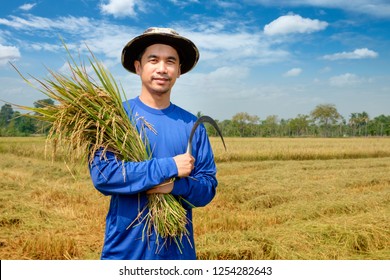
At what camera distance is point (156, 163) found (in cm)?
162

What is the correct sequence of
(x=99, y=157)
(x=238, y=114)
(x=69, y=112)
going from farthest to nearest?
(x=238, y=114), (x=69, y=112), (x=99, y=157)

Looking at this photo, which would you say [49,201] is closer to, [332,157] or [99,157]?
[99,157]

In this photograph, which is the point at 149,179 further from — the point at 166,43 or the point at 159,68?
the point at 166,43

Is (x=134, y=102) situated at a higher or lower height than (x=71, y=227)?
higher

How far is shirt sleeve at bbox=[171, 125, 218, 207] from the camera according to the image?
67.4 inches

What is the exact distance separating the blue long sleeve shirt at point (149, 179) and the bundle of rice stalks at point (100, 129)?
0.04 meters

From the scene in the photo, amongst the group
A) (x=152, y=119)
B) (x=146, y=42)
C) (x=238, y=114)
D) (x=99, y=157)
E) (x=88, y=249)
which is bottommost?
(x=88, y=249)

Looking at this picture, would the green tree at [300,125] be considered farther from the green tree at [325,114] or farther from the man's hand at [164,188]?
the man's hand at [164,188]

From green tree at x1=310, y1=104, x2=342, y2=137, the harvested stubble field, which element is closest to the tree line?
green tree at x1=310, y1=104, x2=342, y2=137

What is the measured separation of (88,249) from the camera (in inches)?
162

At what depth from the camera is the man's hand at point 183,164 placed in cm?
163

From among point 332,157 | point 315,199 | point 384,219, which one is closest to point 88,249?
point 384,219

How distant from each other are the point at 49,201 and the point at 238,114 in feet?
206

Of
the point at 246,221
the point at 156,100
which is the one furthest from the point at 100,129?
the point at 246,221
